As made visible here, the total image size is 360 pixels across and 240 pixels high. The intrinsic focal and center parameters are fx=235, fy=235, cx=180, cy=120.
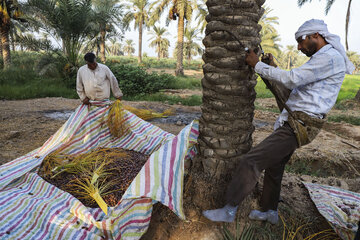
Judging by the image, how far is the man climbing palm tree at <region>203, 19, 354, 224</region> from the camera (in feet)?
5.22

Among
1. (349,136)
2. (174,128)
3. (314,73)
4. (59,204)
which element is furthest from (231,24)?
(349,136)

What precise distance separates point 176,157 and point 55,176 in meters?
1.61

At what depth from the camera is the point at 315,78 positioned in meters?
1.60

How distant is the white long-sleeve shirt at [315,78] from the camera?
5.17 ft

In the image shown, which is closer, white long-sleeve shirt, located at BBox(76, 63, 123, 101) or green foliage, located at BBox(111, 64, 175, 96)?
white long-sleeve shirt, located at BBox(76, 63, 123, 101)

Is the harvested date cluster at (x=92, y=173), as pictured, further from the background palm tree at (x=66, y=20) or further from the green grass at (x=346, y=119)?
the background palm tree at (x=66, y=20)

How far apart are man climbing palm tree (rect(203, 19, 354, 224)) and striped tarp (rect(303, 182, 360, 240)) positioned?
0.79 m

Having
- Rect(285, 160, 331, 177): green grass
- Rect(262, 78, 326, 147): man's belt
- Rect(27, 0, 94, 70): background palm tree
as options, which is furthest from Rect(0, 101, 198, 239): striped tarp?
Rect(27, 0, 94, 70): background palm tree

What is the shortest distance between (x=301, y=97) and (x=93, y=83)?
279 centimetres

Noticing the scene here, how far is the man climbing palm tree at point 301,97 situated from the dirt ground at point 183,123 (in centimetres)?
40

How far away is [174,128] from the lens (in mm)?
5227

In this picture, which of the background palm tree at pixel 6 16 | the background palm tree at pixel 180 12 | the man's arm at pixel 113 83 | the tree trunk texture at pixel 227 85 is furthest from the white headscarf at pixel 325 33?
the background palm tree at pixel 180 12

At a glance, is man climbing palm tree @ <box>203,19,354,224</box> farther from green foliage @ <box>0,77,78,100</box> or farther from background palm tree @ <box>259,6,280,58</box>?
background palm tree @ <box>259,6,280,58</box>

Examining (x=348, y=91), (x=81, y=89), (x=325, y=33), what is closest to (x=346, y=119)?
(x=325, y=33)
